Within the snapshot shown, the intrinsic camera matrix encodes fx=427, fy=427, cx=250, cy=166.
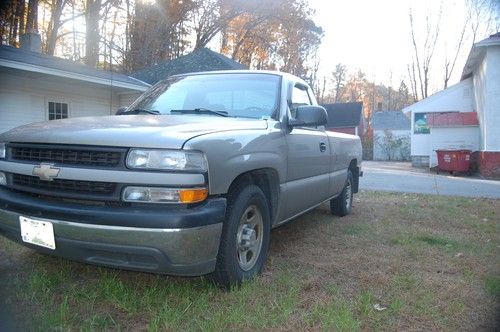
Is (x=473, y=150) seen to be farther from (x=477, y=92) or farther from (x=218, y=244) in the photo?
(x=218, y=244)

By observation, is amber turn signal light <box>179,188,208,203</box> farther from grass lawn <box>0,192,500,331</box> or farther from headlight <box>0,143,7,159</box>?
headlight <box>0,143,7,159</box>

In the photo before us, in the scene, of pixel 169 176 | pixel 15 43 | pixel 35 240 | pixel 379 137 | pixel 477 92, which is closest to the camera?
pixel 169 176

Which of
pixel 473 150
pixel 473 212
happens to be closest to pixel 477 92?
pixel 473 150

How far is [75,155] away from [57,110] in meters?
10.6

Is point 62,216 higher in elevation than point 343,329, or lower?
higher

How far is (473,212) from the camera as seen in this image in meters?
7.36

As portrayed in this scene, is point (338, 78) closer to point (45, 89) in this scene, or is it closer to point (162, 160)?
point (45, 89)

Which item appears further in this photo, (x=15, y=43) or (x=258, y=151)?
(x=15, y=43)

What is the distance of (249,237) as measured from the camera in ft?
11.0

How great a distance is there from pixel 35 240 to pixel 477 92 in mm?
19002

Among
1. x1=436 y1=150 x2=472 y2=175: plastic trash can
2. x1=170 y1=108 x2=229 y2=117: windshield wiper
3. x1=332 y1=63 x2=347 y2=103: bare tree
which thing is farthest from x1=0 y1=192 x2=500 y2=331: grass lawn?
x1=332 y1=63 x2=347 y2=103: bare tree

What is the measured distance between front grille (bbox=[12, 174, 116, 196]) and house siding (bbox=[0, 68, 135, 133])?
7287 mm

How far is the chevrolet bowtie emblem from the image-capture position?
2.79 m

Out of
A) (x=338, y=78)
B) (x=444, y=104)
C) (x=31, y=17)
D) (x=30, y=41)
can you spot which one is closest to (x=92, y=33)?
(x=31, y=17)
